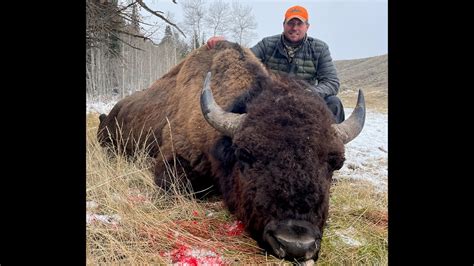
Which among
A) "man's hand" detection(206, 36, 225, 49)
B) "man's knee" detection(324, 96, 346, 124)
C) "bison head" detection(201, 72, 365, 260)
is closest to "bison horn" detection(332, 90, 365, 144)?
"bison head" detection(201, 72, 365, 260)

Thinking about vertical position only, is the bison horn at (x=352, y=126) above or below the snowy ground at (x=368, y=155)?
above

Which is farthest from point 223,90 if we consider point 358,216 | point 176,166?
point 358,216


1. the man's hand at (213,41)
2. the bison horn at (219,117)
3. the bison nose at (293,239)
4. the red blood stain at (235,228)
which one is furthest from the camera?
the man's hand at (213,41)

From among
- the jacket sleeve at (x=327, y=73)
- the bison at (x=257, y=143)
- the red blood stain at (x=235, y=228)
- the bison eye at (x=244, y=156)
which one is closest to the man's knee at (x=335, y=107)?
the jacket sleeve at (x=327, y=73)

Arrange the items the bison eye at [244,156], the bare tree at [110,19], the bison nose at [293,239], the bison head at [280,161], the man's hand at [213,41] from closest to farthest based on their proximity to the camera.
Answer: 1. the bison nose at [293,239]
2. the bison head at [280,161]
3. the bison eye at [244,156]
4. the bare tree at [110,19]
5. the man's hand at [213,41]

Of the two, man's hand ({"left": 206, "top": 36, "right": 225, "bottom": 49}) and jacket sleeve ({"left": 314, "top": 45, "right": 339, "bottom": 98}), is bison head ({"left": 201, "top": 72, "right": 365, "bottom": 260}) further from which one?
jacket sleeve ({"left": 314, "top": 45, "right": 339, "bottom": 98})

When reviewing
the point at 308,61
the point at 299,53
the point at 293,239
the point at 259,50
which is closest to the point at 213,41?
the point at 259,50

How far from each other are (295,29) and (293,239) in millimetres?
4266

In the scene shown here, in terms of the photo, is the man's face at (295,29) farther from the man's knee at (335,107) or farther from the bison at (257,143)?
the bison at (257,143)

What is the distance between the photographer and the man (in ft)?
21.3

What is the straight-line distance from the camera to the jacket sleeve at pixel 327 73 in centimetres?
642

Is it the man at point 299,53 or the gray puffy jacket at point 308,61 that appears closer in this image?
the man at point 299,53
